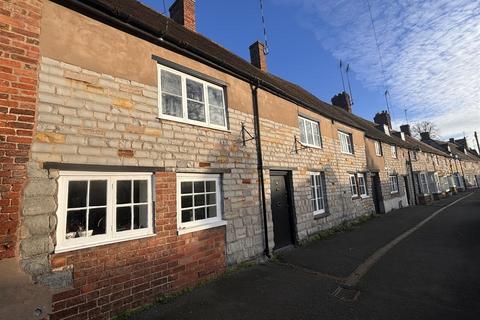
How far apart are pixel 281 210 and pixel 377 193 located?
11.1 meters

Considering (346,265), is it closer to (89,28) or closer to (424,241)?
(424,241)

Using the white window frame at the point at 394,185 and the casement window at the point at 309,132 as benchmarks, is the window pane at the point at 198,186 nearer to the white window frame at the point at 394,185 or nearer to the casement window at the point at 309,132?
the casement window at the point at 309,132

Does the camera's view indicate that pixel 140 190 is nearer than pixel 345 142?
Yes

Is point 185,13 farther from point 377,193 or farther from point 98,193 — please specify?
point 377,193

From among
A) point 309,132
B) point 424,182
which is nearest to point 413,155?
point 424,182

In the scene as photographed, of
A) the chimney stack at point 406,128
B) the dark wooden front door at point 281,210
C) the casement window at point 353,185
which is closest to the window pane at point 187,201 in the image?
the dark wooden front door at point 281,210

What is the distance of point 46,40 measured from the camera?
448 cm

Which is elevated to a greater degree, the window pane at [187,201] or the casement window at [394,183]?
the casement window at [394,183]

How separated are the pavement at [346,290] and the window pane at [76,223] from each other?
1658 millimetres

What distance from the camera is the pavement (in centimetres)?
465

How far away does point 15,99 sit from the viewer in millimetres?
4023

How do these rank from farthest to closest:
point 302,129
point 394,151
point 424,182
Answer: point 424,182 → point 394,151 → point 302,129

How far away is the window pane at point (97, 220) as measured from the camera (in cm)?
464

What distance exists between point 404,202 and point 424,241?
1323 centimetres
